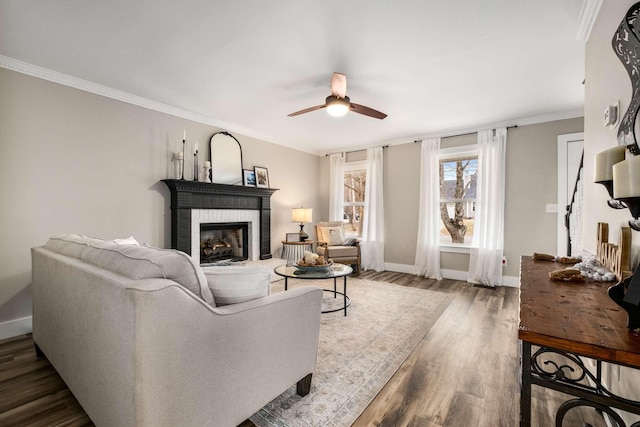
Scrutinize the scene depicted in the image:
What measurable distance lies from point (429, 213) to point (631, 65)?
12.1 ft

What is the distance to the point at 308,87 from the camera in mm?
3094

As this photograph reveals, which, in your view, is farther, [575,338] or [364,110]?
[364,110]

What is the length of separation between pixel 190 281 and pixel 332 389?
1.20 m

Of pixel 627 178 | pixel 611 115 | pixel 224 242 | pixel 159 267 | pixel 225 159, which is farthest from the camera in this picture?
pixel 224 242

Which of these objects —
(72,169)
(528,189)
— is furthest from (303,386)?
(528,189)

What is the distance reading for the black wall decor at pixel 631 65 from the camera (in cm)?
122

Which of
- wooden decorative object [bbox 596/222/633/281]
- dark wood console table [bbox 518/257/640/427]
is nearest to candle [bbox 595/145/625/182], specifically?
wooden decorative object [bbox 596/222/633/281]

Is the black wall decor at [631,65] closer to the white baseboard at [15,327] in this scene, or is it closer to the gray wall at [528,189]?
the gray wall at [528,189]

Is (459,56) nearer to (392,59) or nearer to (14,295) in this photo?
(392,59)

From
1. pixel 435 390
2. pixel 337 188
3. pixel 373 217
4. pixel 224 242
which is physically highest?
pixel 337 188

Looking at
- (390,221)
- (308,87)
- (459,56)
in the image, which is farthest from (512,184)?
(308,87)

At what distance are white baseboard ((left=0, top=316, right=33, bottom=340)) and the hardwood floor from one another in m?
0.08

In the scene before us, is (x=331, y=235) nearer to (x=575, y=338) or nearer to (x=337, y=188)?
(x=337, y=188)

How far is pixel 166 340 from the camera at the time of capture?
3.46 feet
